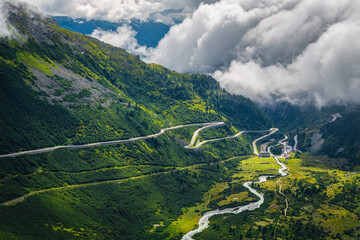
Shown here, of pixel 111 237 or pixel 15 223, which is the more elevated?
pixel 15 223

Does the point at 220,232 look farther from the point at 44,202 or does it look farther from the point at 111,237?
the point at 44,202

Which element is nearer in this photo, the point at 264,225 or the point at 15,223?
the point at 15,223

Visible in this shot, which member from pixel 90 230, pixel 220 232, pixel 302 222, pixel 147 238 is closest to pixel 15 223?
pixel 90 230

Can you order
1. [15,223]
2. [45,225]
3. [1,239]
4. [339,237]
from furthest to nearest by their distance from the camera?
1. [339,237]
2. [45,225]
3. [15,223]
4. [1,239]

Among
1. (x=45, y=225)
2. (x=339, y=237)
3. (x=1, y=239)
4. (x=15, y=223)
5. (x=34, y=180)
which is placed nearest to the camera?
(x=1, y=239)

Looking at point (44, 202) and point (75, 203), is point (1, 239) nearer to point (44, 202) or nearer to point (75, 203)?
point (44, 202)

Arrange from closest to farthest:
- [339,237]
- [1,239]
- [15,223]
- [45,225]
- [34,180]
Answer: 1. [1,239]
2. [15,223]
3. [45,225]
4. [339,237]
5. [34,180]

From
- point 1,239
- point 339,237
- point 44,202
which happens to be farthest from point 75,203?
point 339,237

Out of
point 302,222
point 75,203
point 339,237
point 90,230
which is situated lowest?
point 339,237

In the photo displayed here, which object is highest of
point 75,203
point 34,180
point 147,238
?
point 34,180

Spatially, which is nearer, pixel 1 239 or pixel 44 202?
pixel 1 239
